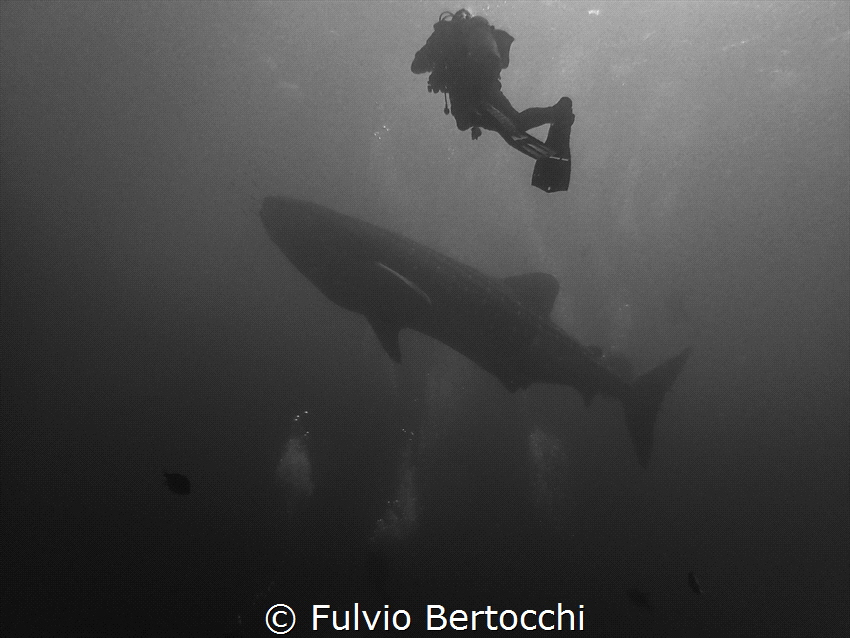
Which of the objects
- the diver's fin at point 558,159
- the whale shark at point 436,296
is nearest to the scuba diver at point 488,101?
the diver's fin at point 558,159

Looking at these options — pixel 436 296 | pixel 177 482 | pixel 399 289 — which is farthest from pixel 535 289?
pixel 177 482

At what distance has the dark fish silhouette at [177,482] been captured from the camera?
7.29 m

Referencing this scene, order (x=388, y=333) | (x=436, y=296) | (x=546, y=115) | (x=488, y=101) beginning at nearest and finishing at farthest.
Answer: (x=546, y=115) < (x=488, y=101) < (x=436, y=296) < (x=388, y=333)

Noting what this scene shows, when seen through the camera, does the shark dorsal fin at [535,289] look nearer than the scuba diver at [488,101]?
No

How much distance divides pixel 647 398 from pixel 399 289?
19.9ft

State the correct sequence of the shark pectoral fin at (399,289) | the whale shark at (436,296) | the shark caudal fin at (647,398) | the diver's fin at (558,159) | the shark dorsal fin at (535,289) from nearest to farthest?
the diver's fin at (558,159), the shark pectoral fin at (399,289), the whale shark at (436,296), the shark dorsal fin at (535,289), the shark caudal fin at (647,398)

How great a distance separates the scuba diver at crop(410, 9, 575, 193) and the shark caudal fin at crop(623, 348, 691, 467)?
7829mm

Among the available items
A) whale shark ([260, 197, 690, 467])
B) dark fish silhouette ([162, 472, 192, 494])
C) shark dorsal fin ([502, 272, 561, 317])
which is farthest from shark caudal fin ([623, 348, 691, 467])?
dark fish silhouette ([162, 472, 192, 494])

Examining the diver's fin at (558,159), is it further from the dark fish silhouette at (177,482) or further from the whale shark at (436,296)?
the dark fish silhouette at (177,482)

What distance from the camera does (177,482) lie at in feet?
24.4

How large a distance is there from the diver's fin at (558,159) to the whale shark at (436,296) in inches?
193

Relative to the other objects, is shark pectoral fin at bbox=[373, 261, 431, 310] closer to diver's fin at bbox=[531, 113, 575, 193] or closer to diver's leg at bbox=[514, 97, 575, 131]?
diver's leg at bbox=[514, 97, 575, 131]

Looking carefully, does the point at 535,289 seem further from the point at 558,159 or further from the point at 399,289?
the point at 558,159

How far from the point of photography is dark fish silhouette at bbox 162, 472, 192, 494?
287 inches
